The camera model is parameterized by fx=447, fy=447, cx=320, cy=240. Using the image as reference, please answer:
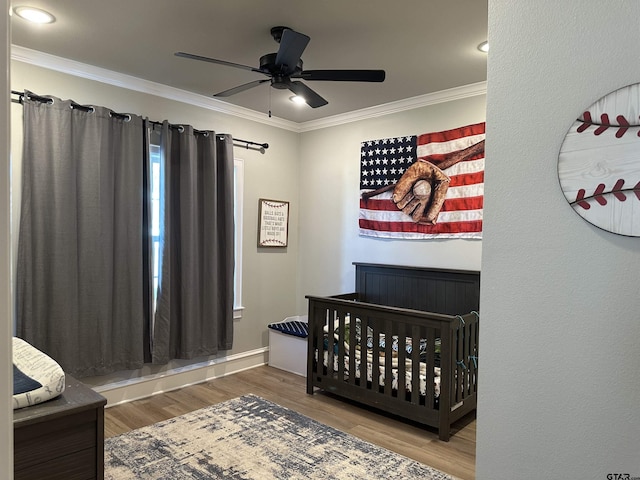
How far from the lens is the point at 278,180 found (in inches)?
182

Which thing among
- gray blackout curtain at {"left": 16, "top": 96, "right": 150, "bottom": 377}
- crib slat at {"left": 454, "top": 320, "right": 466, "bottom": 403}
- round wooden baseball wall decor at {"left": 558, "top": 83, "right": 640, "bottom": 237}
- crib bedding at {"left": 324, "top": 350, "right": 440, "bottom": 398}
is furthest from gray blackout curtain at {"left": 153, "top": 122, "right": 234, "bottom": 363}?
round wooden baseball wall decor at {"left": 558, "top": 83, "right": 640, "bottom": 237}

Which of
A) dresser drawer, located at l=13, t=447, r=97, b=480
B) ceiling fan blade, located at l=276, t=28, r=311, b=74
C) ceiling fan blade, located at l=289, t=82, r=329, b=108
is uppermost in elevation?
ceiling fan blade, located at l=276, t=28, r=311, b=74

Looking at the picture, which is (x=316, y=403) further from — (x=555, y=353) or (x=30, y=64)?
(x=30, y=64)

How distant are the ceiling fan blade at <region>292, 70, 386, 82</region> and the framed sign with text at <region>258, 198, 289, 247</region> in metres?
2.07

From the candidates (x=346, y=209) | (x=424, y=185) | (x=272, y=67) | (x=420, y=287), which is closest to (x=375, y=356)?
(x=420, y=287)

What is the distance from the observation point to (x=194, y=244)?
12.1ft

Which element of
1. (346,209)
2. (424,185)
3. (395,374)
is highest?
(424,185)

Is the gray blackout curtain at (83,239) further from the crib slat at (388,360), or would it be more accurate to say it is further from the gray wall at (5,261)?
the gray wall at (5,261)

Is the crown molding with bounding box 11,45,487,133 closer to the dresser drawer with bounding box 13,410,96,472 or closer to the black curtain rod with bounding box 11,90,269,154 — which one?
the black curtain rod with bounding box 11,90,269,154

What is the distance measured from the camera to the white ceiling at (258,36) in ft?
7.68

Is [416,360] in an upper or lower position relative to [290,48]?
lower

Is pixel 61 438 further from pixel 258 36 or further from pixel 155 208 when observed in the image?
pixel 155 208

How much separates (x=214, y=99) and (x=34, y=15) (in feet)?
5.25

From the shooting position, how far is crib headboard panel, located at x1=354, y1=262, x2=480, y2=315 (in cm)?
354
